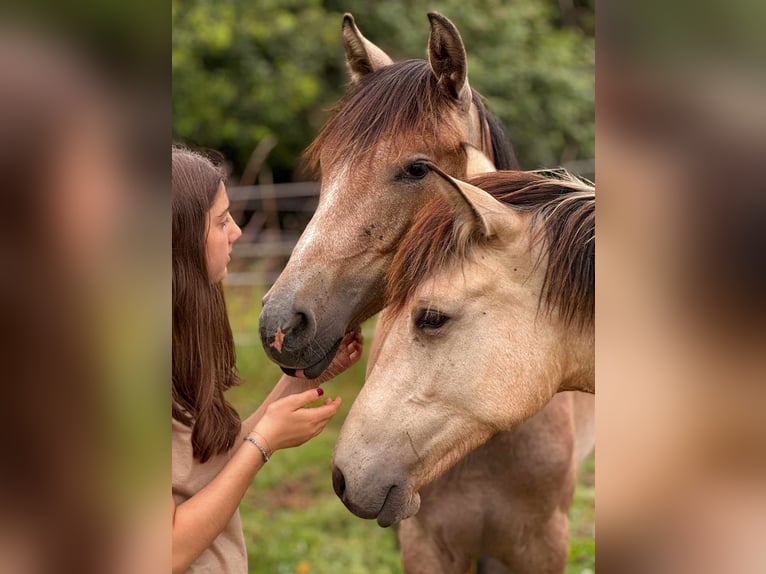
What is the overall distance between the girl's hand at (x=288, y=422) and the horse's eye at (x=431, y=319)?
0.31 m

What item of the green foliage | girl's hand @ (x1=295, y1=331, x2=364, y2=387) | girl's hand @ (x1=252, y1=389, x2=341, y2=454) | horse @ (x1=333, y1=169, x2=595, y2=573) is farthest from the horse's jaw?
the green foliage

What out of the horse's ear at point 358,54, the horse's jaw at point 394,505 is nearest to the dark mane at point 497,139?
the horse's ear at point 358,54

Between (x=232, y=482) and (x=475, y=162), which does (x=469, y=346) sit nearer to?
(x=232, y=482)

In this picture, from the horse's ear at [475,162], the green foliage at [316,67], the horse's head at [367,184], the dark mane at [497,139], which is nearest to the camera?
the horse's head at [367,184]

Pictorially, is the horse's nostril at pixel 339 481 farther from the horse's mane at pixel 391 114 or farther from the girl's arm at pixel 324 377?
the horse's mane at pixel 391 114

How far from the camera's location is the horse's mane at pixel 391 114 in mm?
2027

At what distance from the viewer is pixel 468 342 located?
5.17 feet

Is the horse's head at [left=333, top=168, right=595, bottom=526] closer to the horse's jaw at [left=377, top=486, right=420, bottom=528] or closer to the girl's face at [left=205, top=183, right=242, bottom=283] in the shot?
the horse's jaw at [left=377, top=486, right=420, bottom=528]

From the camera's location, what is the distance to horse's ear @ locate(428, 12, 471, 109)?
1960 mm

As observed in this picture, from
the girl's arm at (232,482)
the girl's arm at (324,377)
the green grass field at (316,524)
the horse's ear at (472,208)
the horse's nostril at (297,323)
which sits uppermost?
the horse's ear at (472,208)

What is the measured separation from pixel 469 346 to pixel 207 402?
557 millimetres
